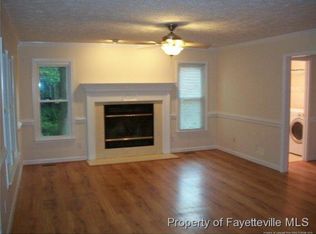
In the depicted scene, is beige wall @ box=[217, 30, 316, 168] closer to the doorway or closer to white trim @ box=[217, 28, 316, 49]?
white trim @ box=[217, 28, 316, 49]

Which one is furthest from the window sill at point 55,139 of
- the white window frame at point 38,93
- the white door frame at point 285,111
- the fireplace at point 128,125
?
the white door frame at point 285,111

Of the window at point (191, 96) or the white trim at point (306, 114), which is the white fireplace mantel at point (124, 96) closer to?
the window at point (191, 96)

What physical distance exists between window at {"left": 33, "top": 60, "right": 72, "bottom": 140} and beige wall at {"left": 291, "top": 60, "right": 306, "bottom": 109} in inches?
186

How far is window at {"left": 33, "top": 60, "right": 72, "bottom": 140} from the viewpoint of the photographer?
6363 millimetres

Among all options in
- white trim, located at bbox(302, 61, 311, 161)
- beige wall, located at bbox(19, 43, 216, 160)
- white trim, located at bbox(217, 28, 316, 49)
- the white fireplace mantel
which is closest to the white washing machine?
white trim, located at bbox(302, 61, 311, 161)

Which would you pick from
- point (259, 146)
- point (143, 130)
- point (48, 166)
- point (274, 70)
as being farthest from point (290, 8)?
point (48, 166)

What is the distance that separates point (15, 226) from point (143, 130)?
384 centimetres

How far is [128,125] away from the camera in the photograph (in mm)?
6969

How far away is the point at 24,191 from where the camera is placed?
15.6 ft

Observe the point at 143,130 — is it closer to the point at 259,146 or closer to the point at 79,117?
the point at 79,117

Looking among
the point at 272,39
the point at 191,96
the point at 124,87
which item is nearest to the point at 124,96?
the point at 124,87

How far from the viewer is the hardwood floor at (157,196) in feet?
12.0

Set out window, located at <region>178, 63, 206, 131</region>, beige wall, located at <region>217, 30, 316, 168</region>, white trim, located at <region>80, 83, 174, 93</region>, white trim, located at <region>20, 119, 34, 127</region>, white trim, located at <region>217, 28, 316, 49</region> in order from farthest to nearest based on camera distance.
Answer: window, located at <region>178, 63, 206, 131</region> → white trim, located at <region>80, 83, 174, 93</region> → white trim, located at <region>20, 119, 34, 127</region> → beige wall, located at <region>217, 30, 316, 168</region> → white trim, located at <region>217, 28, 316, 49</region>

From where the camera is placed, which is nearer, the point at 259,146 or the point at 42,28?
the point at 42,28
